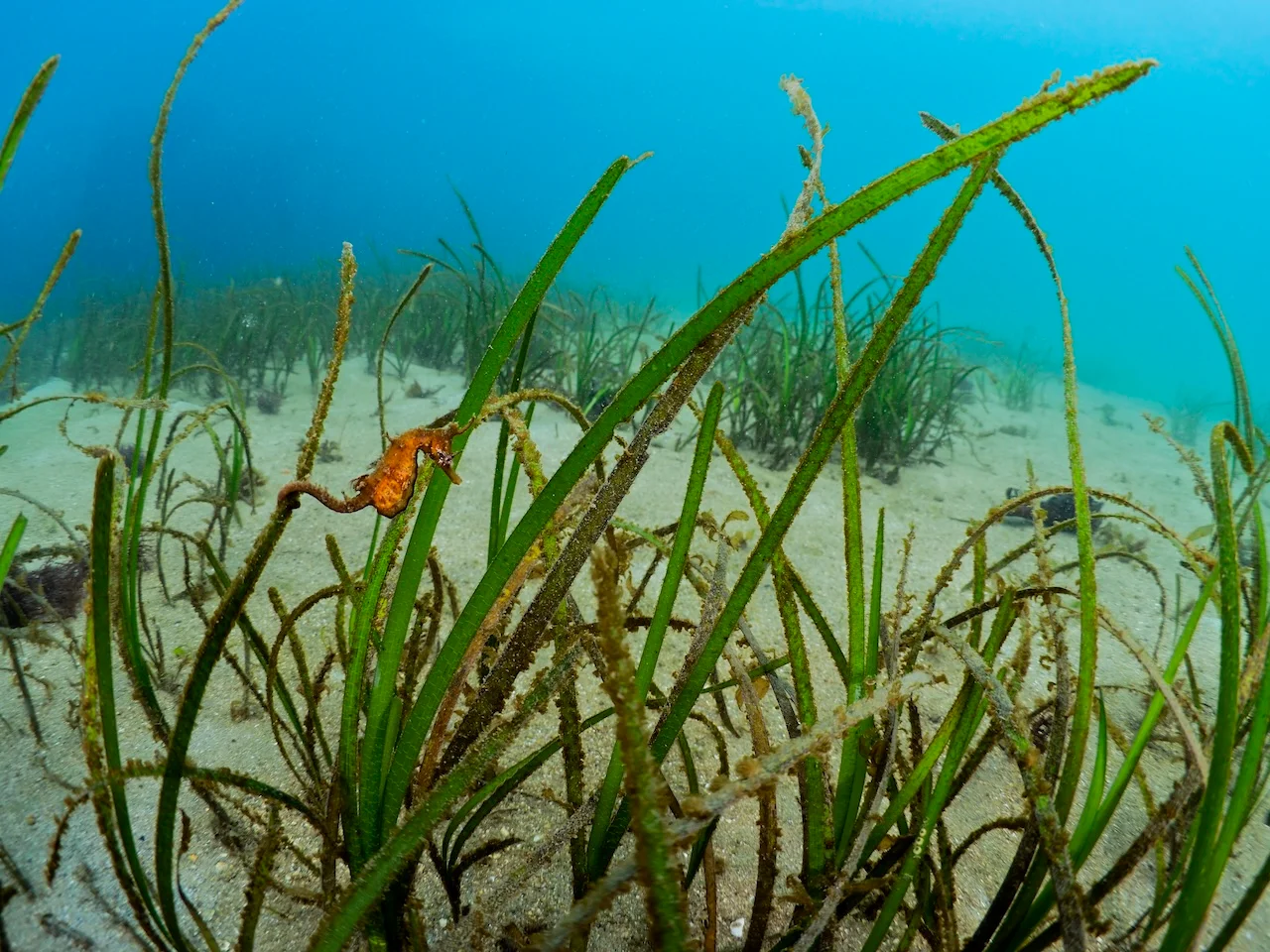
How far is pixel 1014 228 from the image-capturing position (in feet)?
259

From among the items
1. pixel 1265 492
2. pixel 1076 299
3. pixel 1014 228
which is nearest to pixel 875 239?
pixel 1014 228

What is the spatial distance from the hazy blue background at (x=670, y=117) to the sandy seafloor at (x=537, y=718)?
200ft

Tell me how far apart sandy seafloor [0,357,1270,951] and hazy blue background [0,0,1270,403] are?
6092 cm

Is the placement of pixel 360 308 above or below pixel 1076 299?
below

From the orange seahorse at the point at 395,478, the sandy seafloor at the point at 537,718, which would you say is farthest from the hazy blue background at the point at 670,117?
the orange seahorse at the point at 395,478

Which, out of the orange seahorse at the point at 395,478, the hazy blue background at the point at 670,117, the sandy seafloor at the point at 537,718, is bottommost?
the sandy seafloor at the point at 537,718

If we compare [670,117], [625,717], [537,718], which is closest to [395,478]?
[625,717]

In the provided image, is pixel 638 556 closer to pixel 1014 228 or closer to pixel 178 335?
pixel 178 335

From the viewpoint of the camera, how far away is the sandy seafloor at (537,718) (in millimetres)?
1216

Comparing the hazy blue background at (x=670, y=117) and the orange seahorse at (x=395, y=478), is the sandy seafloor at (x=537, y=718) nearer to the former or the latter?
the orange seahorse at (x=395, y=478)

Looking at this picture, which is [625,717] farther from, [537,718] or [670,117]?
[670,117]

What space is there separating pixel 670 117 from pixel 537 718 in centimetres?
11555

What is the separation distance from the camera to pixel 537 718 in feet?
5.93

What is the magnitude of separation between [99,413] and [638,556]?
18.8 ft
